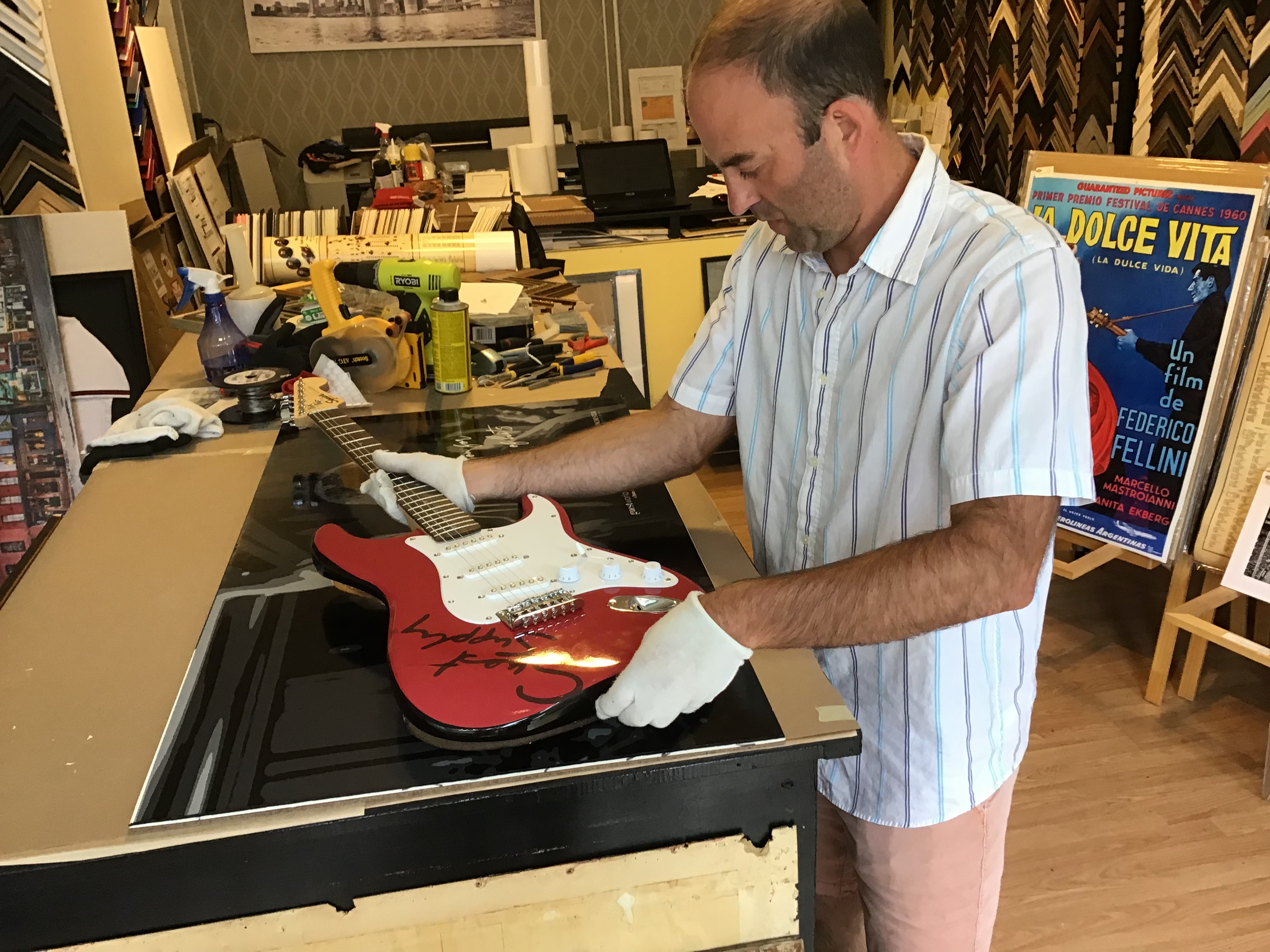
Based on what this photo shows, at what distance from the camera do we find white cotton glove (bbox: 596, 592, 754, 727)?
87 cm

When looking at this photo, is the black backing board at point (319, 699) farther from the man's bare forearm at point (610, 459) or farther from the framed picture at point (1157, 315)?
the framed picture at point (1157, 315)

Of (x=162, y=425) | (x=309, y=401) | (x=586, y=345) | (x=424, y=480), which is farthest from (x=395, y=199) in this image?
(x=424, y=480)

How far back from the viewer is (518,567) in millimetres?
1096

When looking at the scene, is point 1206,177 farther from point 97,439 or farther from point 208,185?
point 208,185

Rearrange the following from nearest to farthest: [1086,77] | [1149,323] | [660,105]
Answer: [1149,323] < [1086,77] < [660,105]

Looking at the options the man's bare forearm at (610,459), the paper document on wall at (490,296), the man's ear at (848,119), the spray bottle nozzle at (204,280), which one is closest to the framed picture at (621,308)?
the paper document on wall at (490,296)

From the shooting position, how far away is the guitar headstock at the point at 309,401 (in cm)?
175

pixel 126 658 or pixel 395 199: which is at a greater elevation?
pixel 395 199

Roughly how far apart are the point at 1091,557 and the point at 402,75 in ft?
14.3

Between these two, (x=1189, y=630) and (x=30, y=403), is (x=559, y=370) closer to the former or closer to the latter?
(x=30, y=403)

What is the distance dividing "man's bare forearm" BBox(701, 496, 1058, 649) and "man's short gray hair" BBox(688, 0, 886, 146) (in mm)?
433

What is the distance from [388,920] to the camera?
855 millimetres

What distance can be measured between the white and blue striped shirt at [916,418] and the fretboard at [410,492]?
0.38 meters
